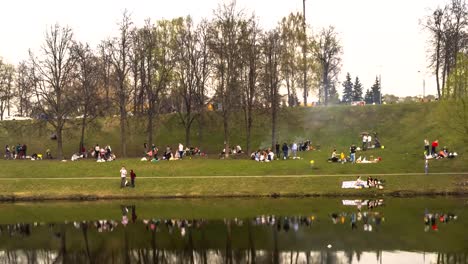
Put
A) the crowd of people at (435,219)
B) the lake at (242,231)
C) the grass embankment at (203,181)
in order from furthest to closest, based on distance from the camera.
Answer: the grass embankment at (203,181)
the crowd of people at (435,219)
the lake at (242,231)

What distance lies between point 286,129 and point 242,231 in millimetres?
47447

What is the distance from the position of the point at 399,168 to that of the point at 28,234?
34.8 m

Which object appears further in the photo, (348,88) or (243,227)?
(348,88)

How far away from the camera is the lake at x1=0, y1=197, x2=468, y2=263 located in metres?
26.4

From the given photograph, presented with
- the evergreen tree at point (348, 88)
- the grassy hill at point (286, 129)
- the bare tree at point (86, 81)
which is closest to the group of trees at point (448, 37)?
the grassy hill at point (286, 129)

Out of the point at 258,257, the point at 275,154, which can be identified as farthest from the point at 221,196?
the point at 258,257

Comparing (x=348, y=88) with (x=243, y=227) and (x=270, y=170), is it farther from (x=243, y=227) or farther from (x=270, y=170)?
(x=243, y=227)

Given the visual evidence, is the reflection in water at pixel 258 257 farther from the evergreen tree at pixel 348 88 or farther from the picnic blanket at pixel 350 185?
the evergreen tree at pixel 348 88

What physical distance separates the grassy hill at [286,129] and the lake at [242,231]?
29089mm

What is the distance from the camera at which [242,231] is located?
3247cm

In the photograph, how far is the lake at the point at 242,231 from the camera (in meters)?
26.4

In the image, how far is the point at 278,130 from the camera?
A: 78750mm

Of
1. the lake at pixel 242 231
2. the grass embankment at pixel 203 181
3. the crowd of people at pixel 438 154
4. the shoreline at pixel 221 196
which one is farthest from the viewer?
the crowd of people at pixel 438 154

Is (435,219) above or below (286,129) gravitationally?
below
